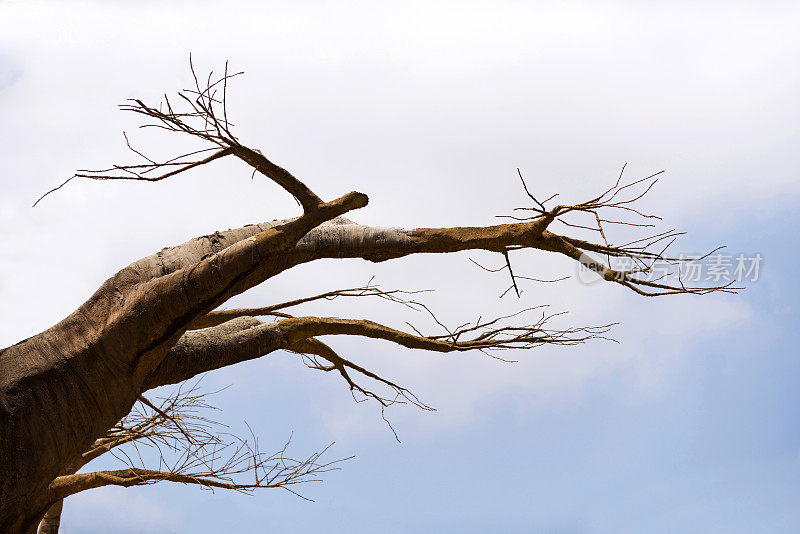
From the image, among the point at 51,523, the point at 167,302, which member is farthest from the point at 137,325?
the point at 51,523

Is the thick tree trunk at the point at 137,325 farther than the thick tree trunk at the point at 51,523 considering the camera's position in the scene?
No

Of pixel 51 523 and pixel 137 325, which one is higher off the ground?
pixel 137 325

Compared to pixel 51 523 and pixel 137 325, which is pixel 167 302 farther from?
pixel 51 523

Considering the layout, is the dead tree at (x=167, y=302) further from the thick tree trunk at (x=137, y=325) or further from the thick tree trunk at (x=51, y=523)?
the thick tree trunk at (x=51, y=523)

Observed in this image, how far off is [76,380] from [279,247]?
1.06m

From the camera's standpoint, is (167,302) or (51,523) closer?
(167,302)

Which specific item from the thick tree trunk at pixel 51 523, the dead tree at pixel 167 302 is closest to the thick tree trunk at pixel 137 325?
the dead tree at pixel 167 302

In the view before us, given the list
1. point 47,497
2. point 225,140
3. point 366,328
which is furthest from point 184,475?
point 225,140

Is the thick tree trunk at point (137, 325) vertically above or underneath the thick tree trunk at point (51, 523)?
above

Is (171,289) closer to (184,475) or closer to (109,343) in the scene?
(109,343)

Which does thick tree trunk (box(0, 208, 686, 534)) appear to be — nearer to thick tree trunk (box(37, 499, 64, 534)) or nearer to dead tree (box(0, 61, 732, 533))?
dead tree (box(0, 61, 732, 533))

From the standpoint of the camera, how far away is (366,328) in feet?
13.0

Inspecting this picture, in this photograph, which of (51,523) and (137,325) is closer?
(137,325)

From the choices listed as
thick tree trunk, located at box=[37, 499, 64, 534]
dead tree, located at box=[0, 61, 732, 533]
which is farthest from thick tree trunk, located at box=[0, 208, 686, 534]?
thick tree trunk, located at box=[37, 499, 64, 534]
